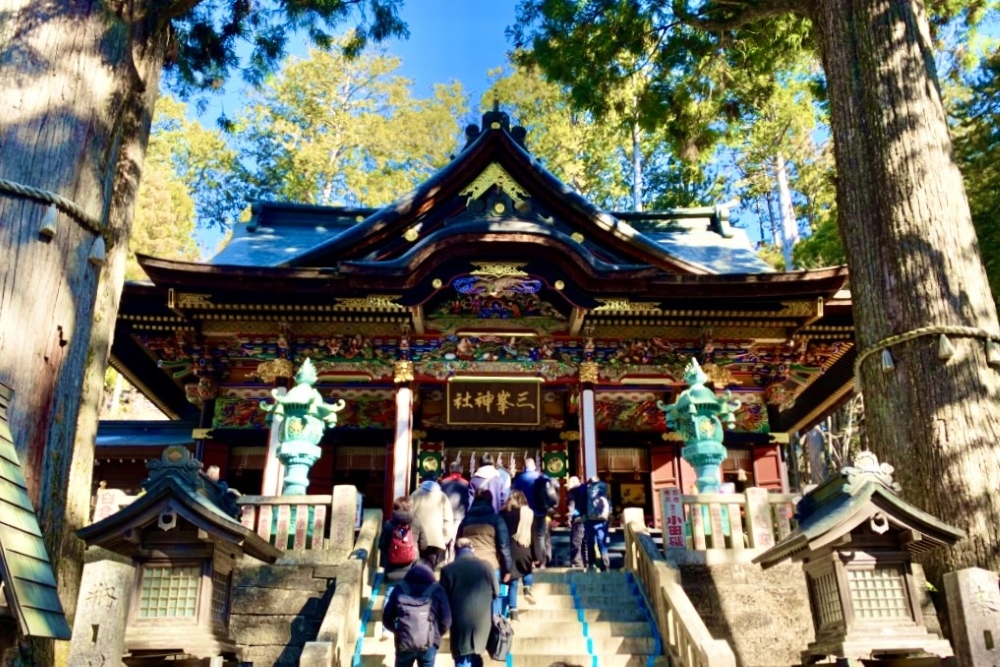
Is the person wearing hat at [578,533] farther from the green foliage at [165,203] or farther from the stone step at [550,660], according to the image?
the green foliage at [165,203]

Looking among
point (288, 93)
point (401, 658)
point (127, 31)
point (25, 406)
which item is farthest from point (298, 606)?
point (288, 93)

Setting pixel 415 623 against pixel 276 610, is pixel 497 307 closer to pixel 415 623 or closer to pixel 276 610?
pixel 276 610

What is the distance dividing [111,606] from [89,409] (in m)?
2.19

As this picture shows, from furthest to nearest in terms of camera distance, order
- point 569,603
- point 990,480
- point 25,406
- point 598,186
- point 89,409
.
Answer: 1. point 598,186
2. point 569,603
3. point 89,409
4. point 990,480
5. point 25,406

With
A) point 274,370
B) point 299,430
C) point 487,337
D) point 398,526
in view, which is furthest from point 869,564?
point 274,370

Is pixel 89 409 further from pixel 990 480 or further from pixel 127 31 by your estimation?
pixel 990 480

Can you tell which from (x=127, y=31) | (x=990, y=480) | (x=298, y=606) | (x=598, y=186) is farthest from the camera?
(x=598, y=186)

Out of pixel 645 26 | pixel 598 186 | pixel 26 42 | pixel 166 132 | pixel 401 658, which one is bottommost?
pixel 401 658

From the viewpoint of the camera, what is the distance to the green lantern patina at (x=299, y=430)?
830cm

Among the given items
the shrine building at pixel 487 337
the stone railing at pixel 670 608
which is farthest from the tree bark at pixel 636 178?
the stone railing at pixel 670 608

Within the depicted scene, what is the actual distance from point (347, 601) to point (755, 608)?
136 inches

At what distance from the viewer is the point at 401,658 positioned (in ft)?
16.9

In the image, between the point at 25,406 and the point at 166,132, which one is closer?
the point at 25,406

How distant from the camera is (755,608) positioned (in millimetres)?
6730
